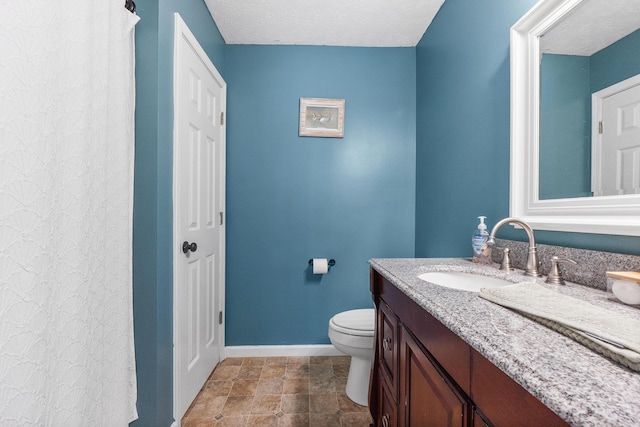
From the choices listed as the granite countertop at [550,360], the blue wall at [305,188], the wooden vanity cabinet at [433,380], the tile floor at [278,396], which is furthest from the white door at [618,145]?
the tile floor at [278,396]

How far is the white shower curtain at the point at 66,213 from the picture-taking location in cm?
61

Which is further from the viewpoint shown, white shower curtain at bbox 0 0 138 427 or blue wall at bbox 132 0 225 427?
blue wall at bbox 132 0 225 427

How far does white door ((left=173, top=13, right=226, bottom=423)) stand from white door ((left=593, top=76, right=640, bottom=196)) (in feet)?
5.44

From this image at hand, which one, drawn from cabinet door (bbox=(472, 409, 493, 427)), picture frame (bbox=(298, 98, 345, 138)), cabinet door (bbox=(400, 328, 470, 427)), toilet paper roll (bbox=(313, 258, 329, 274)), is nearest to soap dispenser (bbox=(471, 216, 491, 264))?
cabinet door (bbox=(400, 328, 470, 427))

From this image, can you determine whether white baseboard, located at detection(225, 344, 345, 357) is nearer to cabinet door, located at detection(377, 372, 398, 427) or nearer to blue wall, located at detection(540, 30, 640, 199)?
cabinet door, located at detection(377, 372, 398, 427)

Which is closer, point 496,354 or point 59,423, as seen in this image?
point 496,354

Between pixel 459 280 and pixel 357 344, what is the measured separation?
704 mm

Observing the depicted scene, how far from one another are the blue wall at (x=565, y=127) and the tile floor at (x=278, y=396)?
1.47m

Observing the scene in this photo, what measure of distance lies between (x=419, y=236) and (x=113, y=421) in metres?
1.96

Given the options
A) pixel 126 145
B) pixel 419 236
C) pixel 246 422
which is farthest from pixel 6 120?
pixel 419 236

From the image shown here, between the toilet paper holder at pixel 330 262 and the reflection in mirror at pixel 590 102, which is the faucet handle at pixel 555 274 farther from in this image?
the toilet paper holder at pixel 330 262

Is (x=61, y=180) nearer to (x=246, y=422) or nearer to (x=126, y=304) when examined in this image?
(x=126, y=304)

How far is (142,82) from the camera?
1156mm

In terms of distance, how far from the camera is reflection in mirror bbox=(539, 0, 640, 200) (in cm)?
72
